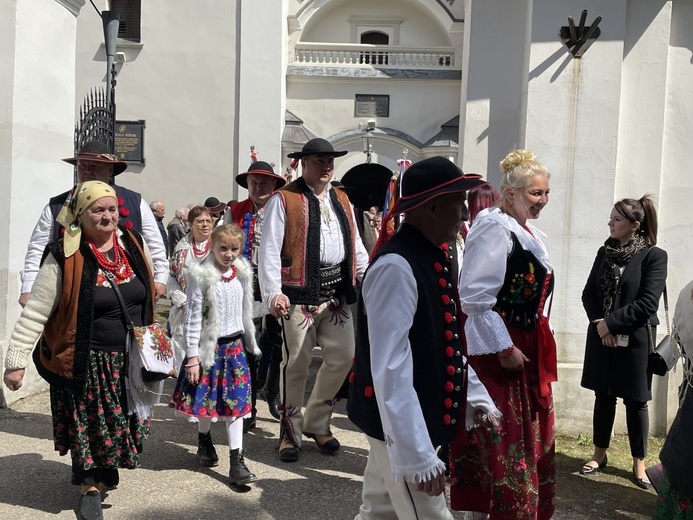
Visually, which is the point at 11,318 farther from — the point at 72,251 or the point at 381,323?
the point at 381,323

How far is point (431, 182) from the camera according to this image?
102 inches

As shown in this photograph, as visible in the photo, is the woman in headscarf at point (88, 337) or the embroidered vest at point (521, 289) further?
the woman in headscarf at point (88, 337)

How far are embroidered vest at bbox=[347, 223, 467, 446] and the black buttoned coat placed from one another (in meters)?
2.51

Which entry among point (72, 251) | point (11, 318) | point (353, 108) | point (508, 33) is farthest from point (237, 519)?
point (353, 108)

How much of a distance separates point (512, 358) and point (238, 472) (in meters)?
1.92

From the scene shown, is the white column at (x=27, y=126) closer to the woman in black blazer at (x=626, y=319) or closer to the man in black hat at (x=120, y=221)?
the man in black hat at (x=120, y=221)

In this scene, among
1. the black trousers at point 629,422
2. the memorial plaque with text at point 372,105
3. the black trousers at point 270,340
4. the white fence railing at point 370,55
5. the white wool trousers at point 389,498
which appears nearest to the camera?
the white wool trousers at point 389,498

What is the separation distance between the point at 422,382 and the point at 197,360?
224 centimetres

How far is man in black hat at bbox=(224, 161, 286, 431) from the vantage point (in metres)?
5.94

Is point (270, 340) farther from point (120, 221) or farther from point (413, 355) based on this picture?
point (413, 355)

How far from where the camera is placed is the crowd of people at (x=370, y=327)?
2.56 meters

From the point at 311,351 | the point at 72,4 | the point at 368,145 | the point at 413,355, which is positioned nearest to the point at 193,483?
the point at 311,351

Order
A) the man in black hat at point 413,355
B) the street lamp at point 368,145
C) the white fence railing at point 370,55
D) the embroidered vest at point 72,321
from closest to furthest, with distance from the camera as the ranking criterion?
1. the man in black hat at point 413,355
2. the embroidered vest at point 72,321
3. the street lamp at point 368,145
4. the white fence railing at point 370,55

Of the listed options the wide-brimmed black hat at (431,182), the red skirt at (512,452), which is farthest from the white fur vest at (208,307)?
the wide-brimmed black hat at (431,182)
